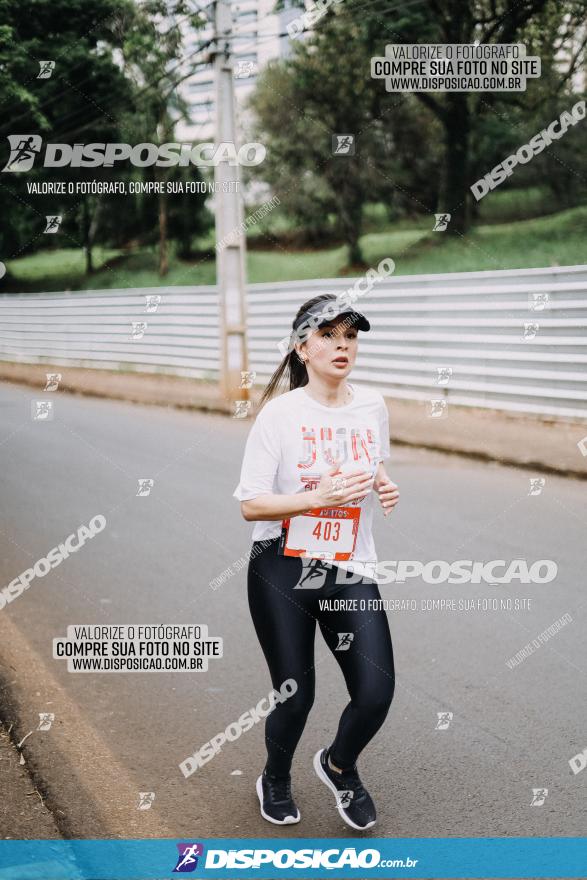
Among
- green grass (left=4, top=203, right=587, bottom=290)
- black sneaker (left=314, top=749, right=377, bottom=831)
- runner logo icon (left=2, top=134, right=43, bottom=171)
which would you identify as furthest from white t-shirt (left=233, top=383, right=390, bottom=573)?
green grass (left=4, top=203, right=587, bottom=290)

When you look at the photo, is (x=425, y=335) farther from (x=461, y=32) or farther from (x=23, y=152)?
(x=23, y=152)

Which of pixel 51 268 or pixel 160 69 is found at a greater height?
pixel 160 69

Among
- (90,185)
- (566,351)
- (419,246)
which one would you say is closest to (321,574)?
(90,185)

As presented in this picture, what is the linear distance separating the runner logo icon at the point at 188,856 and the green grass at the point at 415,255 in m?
4.11

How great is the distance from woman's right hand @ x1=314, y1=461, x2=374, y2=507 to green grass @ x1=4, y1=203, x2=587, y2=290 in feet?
12.8

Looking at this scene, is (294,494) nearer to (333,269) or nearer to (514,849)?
(514,849)

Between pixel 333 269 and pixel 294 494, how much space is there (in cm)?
899

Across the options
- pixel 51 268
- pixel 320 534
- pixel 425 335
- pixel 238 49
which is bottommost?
pixel 320 534

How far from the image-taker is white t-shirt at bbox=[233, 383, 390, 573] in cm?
283

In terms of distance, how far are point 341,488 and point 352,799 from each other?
1074mm

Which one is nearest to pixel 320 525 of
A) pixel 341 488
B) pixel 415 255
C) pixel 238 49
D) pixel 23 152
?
pixel 341 488

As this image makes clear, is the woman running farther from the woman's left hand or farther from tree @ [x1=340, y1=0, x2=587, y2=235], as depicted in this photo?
tree @ [x1=340, y1=0, x2=587, y2=235]

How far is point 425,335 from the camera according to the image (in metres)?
9.40

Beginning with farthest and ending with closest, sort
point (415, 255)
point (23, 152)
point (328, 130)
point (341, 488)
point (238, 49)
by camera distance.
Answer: point (415, 255), point (328, 130), point (238, 49), point (23, 152), point (341, 488)
